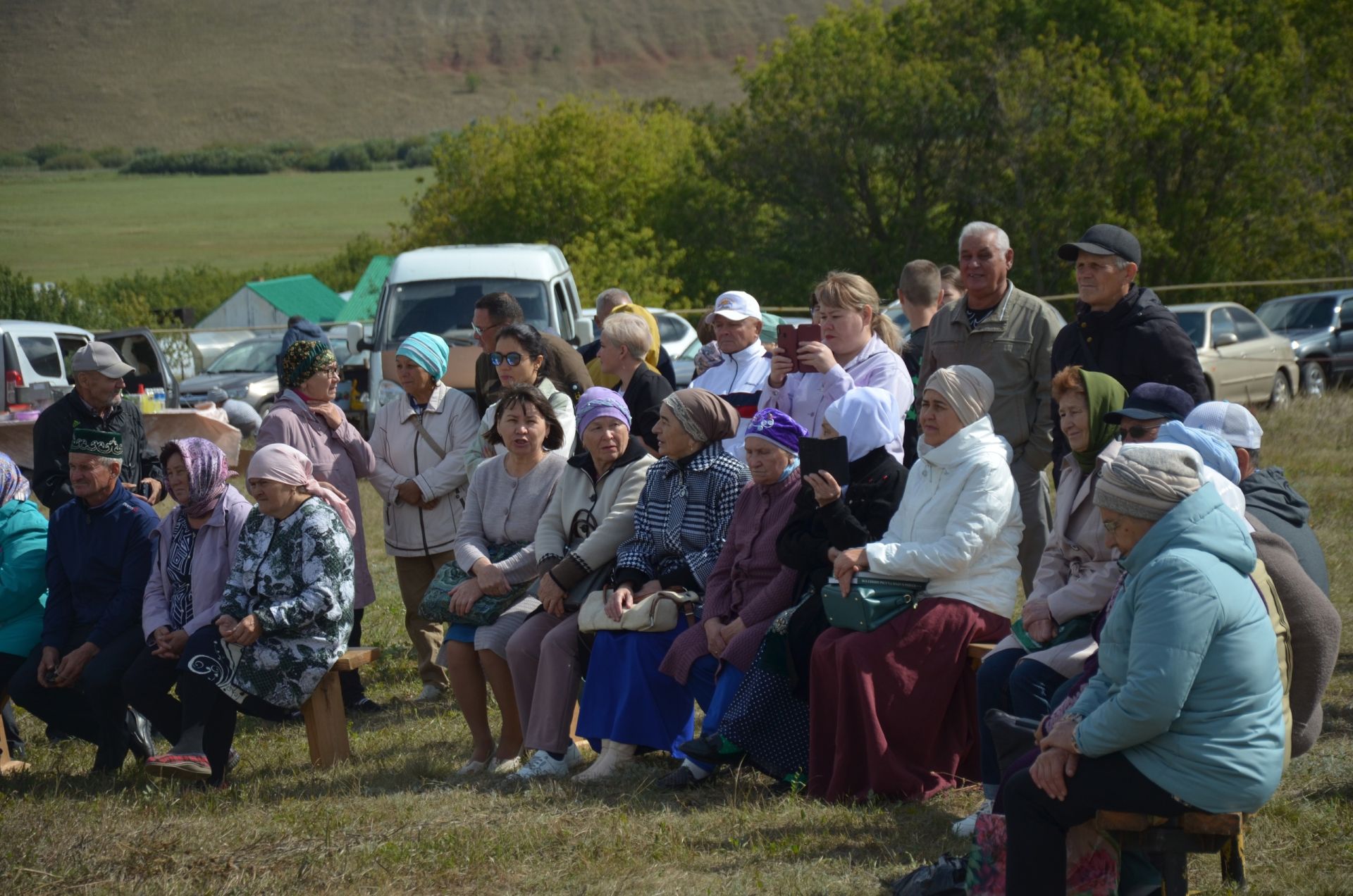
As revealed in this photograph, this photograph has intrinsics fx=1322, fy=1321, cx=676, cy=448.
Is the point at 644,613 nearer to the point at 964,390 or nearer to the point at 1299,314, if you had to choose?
the point at 964,390

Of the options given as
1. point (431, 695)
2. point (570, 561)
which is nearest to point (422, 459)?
point (431, 695)

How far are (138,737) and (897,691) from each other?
11.9 ft

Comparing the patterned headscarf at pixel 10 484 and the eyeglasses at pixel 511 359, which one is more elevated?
the eyeglasses at pixel 511 359

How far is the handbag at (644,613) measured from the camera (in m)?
5.46

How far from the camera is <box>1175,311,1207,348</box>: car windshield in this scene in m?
16.6

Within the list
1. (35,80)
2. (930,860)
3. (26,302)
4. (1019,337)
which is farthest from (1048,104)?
(35,80)

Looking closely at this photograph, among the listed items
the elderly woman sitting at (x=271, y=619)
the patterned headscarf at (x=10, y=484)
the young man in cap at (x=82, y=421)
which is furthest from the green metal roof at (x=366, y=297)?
the elderly woman sitting at (x=271, y=619)

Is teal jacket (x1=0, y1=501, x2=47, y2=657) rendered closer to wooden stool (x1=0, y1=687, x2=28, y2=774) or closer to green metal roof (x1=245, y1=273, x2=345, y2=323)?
wooden stool (x1=0, y1=687, x2=28, y2=774)

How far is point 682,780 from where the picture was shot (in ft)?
17.1

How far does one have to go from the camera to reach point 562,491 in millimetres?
5945

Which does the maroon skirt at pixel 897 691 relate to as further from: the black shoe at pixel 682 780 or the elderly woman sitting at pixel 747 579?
the black shoe at pixel 682 780

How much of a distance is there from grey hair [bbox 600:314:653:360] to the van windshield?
790 cm

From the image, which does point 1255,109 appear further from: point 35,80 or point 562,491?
point 35,80

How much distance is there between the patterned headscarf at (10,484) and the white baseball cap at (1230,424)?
514 cm
